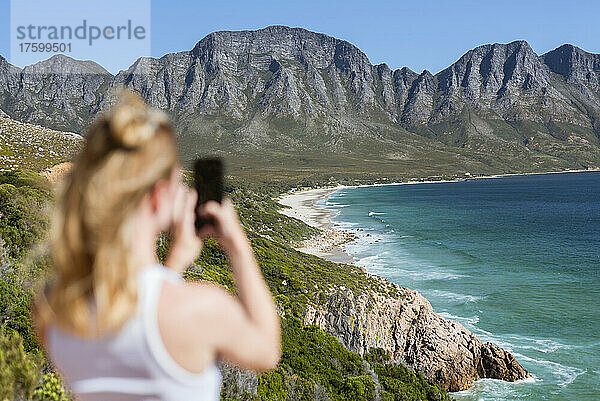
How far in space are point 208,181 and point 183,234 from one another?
217 mm

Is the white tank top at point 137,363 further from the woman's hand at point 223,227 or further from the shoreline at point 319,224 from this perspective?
the shoreline at point 319,224

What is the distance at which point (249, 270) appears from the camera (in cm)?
160

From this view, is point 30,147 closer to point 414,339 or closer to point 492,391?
point 414,339

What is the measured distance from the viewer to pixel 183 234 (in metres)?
1.67

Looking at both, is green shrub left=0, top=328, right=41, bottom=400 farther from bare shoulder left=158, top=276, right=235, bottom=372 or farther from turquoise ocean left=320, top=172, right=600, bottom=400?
turquoise ocean left=320, top=172, right=600, bottom=400

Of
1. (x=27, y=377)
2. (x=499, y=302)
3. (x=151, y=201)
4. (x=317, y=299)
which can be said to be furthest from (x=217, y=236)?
(x=499, y=302)

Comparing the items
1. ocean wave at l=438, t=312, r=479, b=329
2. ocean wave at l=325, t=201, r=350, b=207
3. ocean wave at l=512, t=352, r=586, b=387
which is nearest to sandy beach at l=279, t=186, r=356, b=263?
ocean wave at l=325, t=201, r=350, b=207

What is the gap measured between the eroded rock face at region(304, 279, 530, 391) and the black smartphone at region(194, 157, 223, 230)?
19373 mm

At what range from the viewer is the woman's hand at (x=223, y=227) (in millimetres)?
1637

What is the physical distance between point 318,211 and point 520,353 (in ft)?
222

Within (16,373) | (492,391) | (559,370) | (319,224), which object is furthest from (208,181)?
(319,224)

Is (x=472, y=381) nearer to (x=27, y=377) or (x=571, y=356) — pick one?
(x=571, y=356)

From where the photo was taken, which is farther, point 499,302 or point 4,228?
point 499,302

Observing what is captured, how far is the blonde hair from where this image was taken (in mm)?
1373
